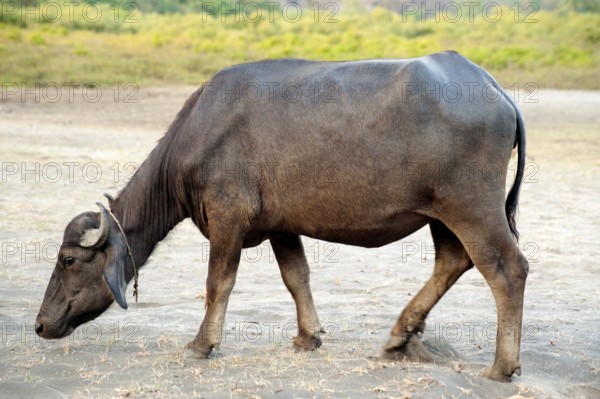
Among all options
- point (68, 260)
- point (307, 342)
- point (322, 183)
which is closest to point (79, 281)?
point (68, 260)

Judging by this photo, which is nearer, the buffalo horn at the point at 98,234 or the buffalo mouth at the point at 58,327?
the buffalo horn at the point at 98,234

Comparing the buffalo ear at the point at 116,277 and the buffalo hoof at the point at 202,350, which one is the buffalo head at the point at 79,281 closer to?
the buffalo ear at the point at 116,277

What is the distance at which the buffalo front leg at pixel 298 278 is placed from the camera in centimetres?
669

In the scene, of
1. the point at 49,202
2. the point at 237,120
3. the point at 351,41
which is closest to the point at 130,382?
the point at 237,120

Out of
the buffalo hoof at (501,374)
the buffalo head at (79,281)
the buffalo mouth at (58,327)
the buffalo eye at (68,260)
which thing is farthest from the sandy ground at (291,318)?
the buffalo eye at (68,260)

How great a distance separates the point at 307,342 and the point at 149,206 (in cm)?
148

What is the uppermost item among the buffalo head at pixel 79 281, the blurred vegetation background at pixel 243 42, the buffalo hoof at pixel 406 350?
the buffalo head at pixel 79 281

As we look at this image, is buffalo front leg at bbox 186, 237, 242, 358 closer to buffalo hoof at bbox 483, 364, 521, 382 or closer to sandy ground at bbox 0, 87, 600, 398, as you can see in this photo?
sandy ground at bbox 0, 87, 600, 398

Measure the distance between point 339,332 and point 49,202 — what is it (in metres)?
6.50

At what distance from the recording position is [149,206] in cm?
652

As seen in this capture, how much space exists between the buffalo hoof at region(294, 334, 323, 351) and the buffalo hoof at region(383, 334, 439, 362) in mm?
533

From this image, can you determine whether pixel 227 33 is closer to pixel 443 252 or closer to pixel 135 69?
pixel 135 69

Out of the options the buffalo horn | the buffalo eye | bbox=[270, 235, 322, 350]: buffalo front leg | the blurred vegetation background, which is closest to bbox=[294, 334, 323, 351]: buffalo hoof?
bbox=[270, 235, 322, 350]: buffalo front leg

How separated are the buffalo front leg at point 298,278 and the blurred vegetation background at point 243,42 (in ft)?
→ 68.4
